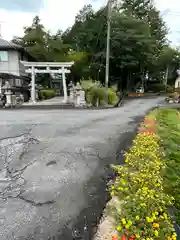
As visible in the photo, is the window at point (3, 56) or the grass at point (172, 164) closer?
the grass at point (172, 164)

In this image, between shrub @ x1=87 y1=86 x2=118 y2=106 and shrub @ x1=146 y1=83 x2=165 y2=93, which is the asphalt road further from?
shrub @ x1=146 y1=83 x2=165 y2=93

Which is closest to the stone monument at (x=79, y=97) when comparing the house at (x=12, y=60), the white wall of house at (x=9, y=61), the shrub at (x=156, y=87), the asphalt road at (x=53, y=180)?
the asphalt road at (x=53, y=180)

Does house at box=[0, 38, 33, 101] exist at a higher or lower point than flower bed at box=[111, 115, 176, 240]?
higher

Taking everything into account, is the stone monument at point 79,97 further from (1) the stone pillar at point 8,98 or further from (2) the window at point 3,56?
(2) the window at point 3,56

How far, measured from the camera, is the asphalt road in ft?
7.59

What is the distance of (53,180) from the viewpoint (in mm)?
3307

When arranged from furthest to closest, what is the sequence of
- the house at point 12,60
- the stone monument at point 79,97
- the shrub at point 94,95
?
the house at point 12,60 → the shrub at point 94,95 → the stone monument at point 79,97

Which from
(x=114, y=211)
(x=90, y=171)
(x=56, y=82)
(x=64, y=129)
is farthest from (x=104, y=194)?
(x=56, y=82)

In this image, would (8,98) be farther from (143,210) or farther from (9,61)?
(143,210)

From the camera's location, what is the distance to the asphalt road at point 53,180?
2312 millimetres

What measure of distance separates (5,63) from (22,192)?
814 inches

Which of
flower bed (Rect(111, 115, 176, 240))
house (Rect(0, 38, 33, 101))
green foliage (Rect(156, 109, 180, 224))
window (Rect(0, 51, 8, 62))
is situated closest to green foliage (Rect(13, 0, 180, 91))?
house (Rect(0, 38, 33, 101))

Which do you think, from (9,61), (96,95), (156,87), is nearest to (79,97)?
(96,95)

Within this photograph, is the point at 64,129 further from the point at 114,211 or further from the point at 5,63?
the point at 5,63
